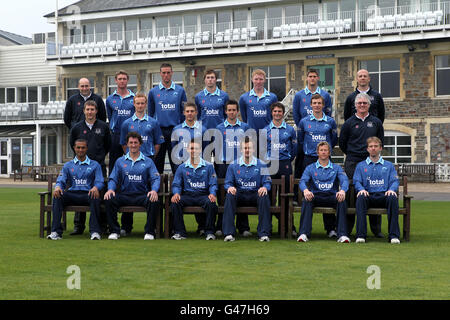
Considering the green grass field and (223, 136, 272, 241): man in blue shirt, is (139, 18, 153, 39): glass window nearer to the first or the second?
the green grass field

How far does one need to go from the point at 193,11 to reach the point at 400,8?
38.0 feet

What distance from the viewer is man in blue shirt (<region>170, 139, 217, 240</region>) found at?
10.5 metres

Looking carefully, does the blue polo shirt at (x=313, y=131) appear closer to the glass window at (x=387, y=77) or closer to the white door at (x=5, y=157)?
the glass window at (x=387, y=77)

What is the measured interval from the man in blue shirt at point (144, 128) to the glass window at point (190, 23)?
93.3 feet

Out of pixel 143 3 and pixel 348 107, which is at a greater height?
pixel 143 3

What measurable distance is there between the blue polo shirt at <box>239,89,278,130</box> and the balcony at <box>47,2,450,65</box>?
2256cm

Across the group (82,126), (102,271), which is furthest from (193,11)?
(102,271)

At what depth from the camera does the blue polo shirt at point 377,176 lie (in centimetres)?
1025

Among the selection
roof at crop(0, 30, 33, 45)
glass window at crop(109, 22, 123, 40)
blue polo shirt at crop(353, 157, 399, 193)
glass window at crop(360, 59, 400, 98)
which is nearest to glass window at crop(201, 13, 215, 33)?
glass window at crop(109, 22, 123, 40)

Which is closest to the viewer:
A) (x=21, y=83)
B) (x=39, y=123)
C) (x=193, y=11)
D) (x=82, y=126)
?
(x=82, y=126)

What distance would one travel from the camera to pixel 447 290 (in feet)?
20.4

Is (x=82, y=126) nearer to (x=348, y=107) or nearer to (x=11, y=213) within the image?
(x=348, y=107)

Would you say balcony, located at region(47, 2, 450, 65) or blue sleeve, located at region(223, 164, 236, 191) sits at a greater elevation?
balcony, located at region(47, 2, 450, 65)

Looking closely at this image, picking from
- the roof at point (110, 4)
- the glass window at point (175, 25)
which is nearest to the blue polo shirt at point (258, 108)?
the roof at point (110, 4)
